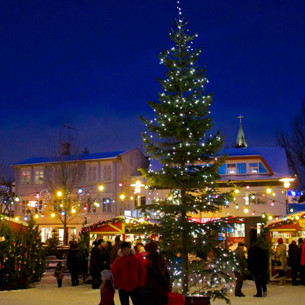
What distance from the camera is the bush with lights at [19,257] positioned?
16406mm

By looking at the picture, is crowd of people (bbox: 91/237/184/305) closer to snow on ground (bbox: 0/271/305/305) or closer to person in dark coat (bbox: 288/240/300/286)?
snow on ground (bbox: 0/271/305/305)

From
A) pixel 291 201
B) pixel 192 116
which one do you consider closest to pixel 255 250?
pixel 192 116

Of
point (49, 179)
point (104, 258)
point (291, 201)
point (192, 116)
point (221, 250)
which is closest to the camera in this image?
point (221, 250)

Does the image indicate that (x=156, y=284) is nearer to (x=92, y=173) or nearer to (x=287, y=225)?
(x=287, y=225)

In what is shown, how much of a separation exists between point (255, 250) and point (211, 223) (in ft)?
9.80

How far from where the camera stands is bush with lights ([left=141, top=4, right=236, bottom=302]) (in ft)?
40.2

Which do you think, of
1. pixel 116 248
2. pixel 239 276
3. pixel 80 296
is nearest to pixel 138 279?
pixel 80 296

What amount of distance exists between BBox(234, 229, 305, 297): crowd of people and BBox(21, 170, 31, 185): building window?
3607 cm

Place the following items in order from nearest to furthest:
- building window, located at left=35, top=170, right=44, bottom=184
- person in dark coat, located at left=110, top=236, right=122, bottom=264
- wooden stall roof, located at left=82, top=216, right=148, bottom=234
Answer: person in dark coat, located at left=110, top=236, right=122, bottom=264 < wooden stall roof, located at left=82, top=216, right=148, bottom=234 < building window, located at left=35, top=170, right=44, bottom=184

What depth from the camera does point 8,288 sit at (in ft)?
54.6

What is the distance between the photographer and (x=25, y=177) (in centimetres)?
5144

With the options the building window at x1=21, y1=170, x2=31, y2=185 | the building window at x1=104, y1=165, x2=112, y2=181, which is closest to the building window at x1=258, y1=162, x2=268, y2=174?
the building window at x1=104, y1=165, x2=112, y2=181

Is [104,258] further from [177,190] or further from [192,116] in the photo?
[192,116]

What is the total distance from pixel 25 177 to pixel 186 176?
41.4 m
